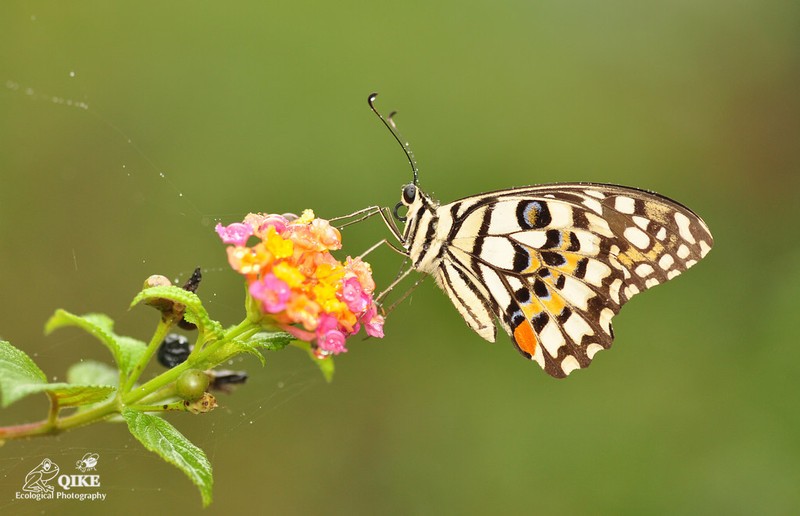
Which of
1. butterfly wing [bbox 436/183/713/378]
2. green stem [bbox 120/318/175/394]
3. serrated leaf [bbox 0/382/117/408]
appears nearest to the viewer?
serrated leaf [bbox 0/382/117/408]

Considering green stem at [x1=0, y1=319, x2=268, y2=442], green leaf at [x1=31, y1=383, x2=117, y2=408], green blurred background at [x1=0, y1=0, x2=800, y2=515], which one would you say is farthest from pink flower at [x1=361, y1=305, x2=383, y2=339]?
green blurred background at [x1=0, y1=0, x2=800, y2=515]

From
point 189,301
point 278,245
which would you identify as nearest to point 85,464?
point 189,301

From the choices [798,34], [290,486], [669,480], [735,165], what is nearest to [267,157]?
[290,486]

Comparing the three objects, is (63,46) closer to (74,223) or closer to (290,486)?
(74,223)

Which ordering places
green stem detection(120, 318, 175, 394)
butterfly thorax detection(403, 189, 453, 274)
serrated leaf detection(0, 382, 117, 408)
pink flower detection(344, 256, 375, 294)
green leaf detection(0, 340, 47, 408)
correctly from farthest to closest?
butterfly thorax detection(403, 189, 453, 274)
pink flower detection(344, 256, 375, 294)
green stem detection(120, 318, 175, 394)
serrated leaf detection(0, 382, 117, 408)
green leaf detection(0, 340, 47, 408)

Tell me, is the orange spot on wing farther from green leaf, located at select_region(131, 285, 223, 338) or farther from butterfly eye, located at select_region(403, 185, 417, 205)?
green leaf, located at select_region(131, 285, 223, 338)

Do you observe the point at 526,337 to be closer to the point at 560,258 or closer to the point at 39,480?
the point at 560,258

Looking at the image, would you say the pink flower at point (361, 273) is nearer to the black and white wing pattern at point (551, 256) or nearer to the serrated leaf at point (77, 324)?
the serrated leaf at point (77, 324)
